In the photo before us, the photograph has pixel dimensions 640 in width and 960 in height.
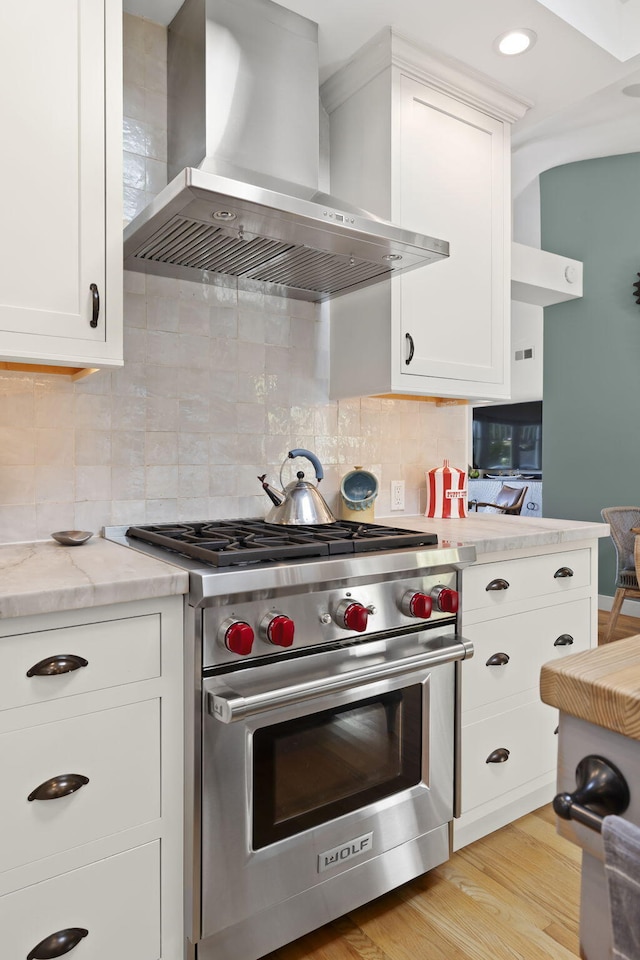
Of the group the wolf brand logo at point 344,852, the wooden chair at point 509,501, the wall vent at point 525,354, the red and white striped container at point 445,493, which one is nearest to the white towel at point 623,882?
the wolf brand logo at point 344,852

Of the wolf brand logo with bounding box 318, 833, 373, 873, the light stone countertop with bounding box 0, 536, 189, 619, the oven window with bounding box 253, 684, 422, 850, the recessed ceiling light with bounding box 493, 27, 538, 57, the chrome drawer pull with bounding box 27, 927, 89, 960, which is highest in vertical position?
the recessed ceiling light with bounding box 493, 27, 538, 57

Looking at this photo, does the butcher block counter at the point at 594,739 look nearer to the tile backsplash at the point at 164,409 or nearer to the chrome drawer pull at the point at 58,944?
the chrome drawer pull at the point at 58,944

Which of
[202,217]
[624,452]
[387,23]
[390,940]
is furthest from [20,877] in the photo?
[624,452]

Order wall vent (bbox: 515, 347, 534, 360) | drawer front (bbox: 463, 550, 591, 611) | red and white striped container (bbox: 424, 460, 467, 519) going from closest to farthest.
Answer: drawer front (bbox: 463, 550, 591, 611) → red and white striped container (bbox: 424, 460, 467, 519) → wall vent (bbox: 515, 347, 534, 360)

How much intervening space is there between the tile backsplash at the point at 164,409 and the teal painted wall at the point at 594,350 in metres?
3.04

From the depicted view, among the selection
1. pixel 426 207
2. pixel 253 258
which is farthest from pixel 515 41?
pixel 253 258

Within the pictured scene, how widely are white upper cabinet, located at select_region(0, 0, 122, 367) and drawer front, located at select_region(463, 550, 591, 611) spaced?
1.20 meters

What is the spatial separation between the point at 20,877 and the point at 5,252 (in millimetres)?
1292

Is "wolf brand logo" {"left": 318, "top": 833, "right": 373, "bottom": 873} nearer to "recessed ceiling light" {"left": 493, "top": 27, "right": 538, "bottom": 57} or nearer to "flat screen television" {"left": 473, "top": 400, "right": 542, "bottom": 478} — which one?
"recessed ceiling light" {"left": 493, "top": 27, "right": 538, "bottom": 57}

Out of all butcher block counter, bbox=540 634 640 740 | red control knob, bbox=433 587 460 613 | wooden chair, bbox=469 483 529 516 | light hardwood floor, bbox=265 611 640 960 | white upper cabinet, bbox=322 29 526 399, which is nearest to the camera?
butcher block counter, bbox=540 634 640 740

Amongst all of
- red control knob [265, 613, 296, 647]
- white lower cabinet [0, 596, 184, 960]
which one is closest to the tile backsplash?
white lower cabinet [0, 596, 184, 960]

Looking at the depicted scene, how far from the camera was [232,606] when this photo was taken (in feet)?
4.43

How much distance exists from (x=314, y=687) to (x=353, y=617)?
188mm

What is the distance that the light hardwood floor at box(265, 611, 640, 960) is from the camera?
152cm
